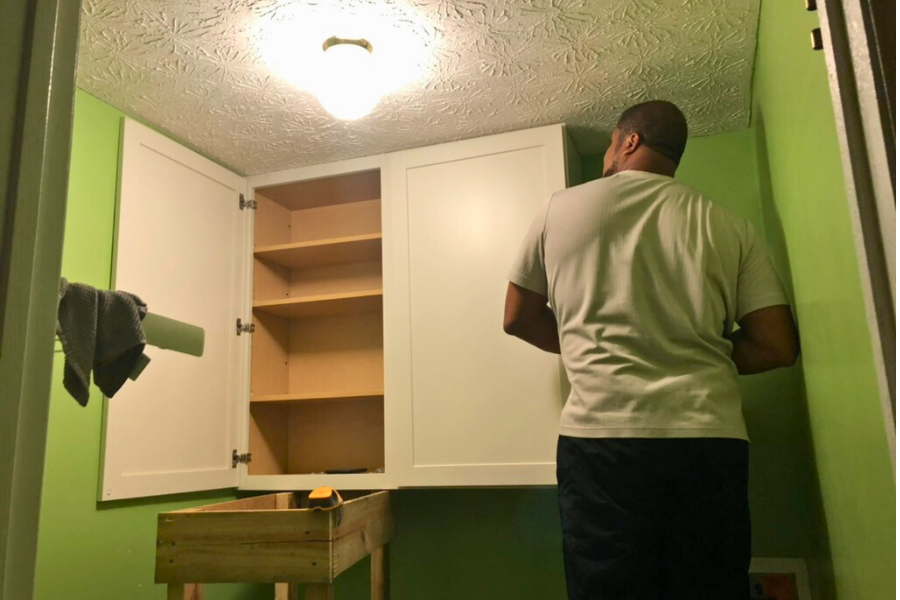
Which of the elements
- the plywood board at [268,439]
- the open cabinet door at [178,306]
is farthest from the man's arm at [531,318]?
the plywood board at [268,439]

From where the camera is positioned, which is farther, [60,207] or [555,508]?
[555,508]

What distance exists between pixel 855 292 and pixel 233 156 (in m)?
2.07

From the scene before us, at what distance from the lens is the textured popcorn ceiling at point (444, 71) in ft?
5.25

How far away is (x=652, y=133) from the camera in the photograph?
1.56m

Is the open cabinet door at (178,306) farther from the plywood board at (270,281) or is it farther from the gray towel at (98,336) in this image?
the gray towel at (98,336)

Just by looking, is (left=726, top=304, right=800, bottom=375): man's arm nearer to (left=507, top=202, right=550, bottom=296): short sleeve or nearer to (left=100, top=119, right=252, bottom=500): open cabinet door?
(left=507, top=202, right=550, bottom=296): short sleeve

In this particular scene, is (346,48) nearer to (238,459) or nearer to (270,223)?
(270,223)

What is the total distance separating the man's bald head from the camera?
1554 mm

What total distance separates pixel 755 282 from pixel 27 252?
4.36 ft

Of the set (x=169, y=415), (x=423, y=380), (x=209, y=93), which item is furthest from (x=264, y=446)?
(x=209, y=93)

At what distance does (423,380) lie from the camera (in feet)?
6.98

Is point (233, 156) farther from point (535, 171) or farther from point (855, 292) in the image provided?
point (855, 292)

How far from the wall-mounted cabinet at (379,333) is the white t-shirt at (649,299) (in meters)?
0.63

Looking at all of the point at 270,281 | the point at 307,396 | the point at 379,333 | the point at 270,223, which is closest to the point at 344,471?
the point at 307,396
